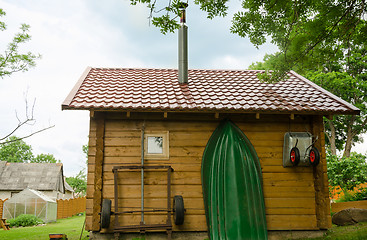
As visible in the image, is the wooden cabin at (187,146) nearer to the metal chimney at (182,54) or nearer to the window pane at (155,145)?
the window pane at (155,145)

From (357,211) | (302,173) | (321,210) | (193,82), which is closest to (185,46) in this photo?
(193,82)

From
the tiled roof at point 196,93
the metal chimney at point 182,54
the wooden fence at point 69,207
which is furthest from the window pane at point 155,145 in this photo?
the wooden fence at point 69,207

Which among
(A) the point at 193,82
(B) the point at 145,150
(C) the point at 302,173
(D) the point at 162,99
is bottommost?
(C) the point at 302,173

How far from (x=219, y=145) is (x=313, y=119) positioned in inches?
89.9

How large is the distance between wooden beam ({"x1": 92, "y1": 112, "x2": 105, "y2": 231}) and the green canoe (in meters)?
2.20

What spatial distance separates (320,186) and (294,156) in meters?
1.00

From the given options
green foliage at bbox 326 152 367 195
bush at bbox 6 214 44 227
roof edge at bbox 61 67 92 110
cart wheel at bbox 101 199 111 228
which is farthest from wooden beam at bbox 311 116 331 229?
bush at bbox 6 214 44 227

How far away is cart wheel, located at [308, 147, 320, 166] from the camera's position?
23.7 feet

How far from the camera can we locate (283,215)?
293 inches

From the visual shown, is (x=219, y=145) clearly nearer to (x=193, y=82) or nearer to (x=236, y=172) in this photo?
(x=236, y=172)

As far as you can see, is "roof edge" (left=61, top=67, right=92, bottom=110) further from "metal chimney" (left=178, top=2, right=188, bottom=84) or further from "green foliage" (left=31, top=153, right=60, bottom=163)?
"green foliage" (left=31, top=153, right=60, bottom=163)

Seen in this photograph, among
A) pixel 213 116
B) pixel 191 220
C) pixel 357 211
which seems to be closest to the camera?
pixel 191 220

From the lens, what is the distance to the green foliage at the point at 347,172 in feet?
47.6

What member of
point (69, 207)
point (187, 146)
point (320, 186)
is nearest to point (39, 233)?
point (187, 146)
